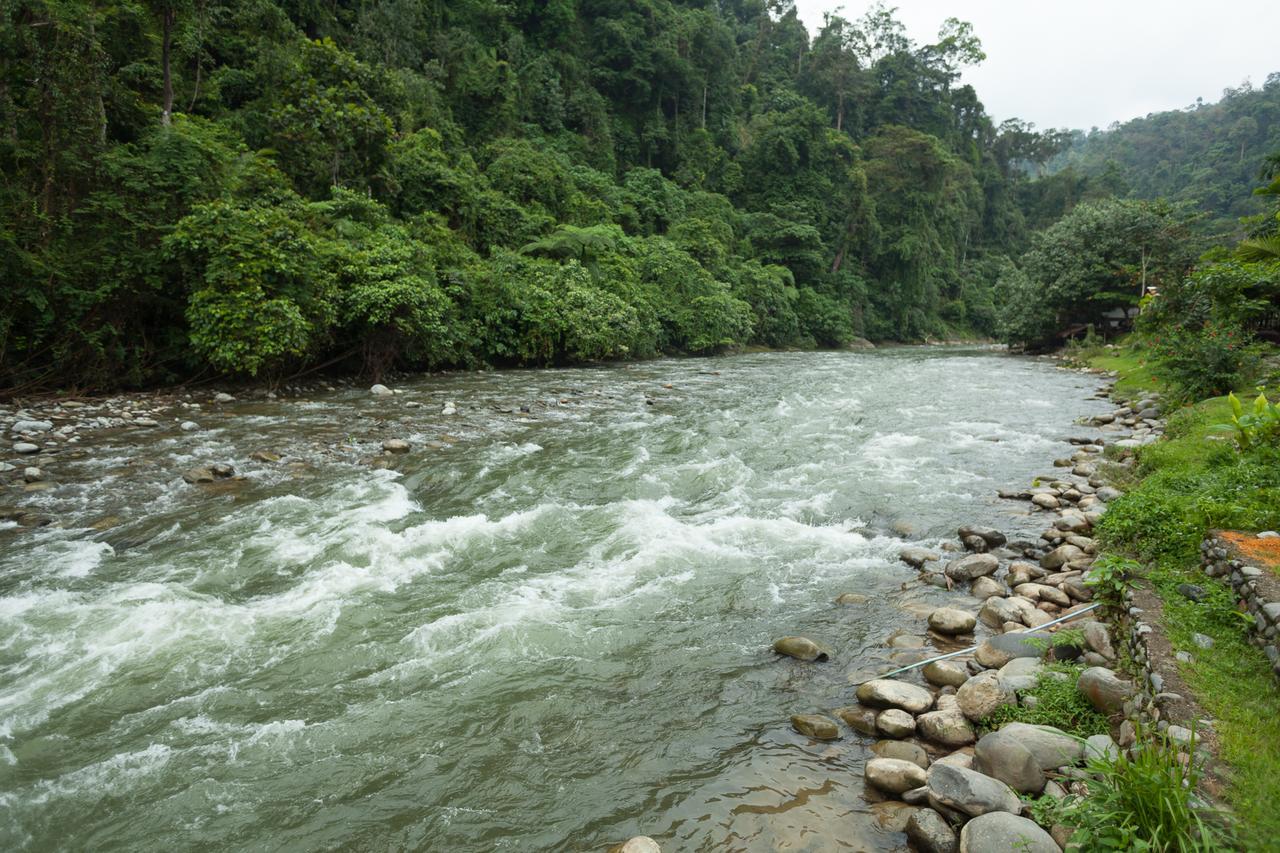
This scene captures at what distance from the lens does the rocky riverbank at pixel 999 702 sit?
127 inches

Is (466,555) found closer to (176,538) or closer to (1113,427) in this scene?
(176,538)

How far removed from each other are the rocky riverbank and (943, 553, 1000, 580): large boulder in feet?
0.04

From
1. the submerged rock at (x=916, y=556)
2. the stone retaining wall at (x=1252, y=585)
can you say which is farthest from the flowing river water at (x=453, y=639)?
the stone retaining wall at (x=1252, y=585)

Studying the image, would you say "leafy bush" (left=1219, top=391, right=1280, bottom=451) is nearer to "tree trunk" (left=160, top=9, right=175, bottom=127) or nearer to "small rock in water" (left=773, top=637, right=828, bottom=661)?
"small rock in water" (left=773, top=637, right=828, bottom=661)

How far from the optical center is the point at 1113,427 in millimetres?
13078

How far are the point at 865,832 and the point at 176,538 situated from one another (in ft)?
23.7

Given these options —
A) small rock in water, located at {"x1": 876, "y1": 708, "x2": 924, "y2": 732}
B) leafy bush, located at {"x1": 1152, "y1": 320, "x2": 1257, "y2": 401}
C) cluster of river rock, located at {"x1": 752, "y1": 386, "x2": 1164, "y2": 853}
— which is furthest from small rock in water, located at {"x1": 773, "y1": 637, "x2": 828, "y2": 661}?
leafy bush, located at {"x1": 1152, "y1": 320, "x2": 1257, "y2": 401}

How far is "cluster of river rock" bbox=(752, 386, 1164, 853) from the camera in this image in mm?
3227

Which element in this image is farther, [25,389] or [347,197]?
[347,197]

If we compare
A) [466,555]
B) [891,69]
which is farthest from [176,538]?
[891,69]

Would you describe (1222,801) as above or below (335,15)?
below

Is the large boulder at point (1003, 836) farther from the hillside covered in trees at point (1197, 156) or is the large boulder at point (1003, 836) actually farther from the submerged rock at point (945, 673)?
the hillside covered in trees at point (1197, 156)

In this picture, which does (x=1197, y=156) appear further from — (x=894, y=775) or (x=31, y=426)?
(x=31, y=426)

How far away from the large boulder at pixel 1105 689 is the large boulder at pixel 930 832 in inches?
57.8
